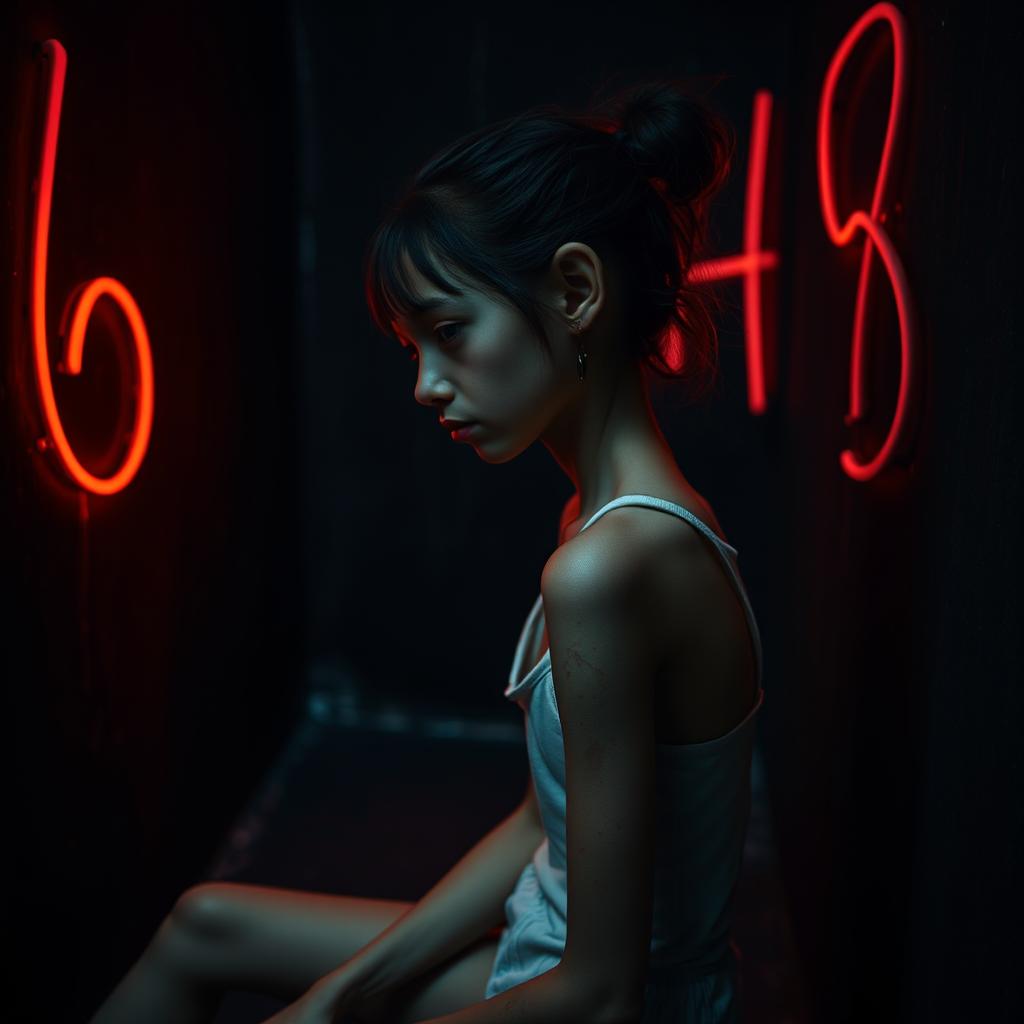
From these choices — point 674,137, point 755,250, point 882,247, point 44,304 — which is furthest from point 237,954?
point 755,250

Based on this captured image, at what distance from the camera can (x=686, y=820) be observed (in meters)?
1.31

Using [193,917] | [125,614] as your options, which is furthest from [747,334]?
[193,917]

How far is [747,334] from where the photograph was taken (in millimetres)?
3453

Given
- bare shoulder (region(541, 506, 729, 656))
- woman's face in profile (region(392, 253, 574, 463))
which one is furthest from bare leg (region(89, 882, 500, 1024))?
woman's face in profile (region(392, 253, 574, 463))

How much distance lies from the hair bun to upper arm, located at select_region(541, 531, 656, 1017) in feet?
1.75

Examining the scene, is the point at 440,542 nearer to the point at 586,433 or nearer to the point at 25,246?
the point at 25,246

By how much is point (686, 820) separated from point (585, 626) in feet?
1.17

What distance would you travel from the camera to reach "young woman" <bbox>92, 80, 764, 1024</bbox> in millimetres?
1123

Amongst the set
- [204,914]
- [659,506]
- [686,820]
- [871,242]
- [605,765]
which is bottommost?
[204,914]

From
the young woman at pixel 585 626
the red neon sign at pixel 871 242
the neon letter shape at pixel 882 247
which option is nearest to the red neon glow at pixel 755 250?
the red neon sign at pixel 871 242

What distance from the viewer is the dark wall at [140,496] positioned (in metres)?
1.84

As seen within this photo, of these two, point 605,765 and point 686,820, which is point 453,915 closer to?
point 686,820

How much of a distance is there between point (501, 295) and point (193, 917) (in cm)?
97

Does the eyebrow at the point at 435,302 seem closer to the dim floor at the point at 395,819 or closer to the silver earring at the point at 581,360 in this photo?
the silver earring at the point at 581,360
